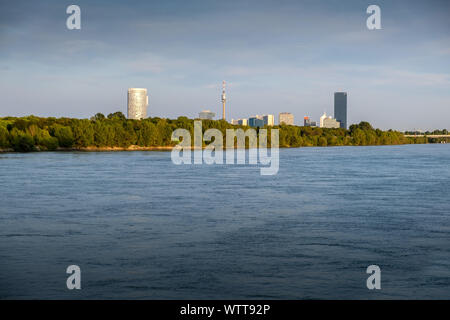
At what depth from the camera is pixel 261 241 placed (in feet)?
41.9

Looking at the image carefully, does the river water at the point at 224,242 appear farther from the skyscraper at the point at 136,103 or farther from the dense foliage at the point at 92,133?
the skyscraper at the point at 136,103

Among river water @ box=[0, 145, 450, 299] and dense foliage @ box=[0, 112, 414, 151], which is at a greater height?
dense foliage @ box=[0, 112, 414, 151]

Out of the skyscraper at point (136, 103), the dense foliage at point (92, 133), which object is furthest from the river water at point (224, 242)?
the skyscraper at point (136, 103)

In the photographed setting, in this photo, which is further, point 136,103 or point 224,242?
point 136,103

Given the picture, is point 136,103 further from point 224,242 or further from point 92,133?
point 224,242

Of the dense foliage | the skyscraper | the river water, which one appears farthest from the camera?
the skyscraper

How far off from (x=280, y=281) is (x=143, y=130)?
77.7m

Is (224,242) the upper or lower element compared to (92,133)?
lower

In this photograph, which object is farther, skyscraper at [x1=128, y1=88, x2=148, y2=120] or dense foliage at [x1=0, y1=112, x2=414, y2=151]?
skyscraper at [x1=128, y1=88, x2=148, y2=120]

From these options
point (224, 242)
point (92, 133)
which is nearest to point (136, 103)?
point (92, 133)

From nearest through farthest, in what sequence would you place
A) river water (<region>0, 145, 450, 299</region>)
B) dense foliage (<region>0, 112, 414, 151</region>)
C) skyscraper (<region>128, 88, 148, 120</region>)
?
river water (<region>0, 145, 450, 299</region>) < dense foliage (<region>0, 112, 414, 151</region>) < skyscraper (<region>128, 88, 148, 120</region>)

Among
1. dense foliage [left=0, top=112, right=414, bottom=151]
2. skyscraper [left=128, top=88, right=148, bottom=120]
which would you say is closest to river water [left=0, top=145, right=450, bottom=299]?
dense foliage [left=0, top=112, right=414, bottom=151]

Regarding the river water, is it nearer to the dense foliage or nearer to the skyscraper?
the dense foliage

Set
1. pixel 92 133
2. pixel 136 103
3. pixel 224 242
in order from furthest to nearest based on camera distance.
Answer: pixel 136 103
pixel 92 133
pixel 224 242
